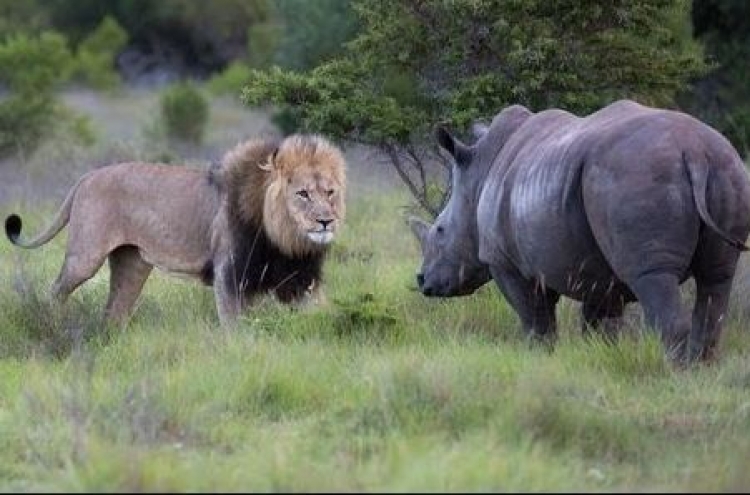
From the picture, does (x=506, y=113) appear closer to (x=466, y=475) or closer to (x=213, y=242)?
(x=213, y=242)

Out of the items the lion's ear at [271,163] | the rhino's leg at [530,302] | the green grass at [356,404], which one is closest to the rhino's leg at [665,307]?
the green grass at [356,404]

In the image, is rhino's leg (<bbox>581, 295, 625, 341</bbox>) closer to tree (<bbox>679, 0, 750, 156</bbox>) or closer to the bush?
tree (<bbox>679, 0, 750, 156</bbox>)

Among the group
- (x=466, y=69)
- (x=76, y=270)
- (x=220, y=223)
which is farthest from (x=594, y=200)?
(x=466, y=69)

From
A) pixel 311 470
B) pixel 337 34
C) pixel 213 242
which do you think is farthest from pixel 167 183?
pixel 337 34

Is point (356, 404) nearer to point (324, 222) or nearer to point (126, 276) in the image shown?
point (324, 222)

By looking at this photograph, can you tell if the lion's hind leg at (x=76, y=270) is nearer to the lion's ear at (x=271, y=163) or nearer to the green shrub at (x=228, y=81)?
the lion's ear at (x=271, y=163)

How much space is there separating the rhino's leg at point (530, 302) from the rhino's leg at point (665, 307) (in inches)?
45.4

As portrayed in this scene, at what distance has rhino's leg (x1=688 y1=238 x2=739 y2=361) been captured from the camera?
831 cm

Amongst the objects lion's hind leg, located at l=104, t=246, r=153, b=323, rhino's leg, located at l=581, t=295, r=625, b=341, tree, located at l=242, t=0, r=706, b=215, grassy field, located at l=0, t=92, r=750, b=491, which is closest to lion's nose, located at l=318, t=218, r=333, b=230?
grassy field, located at l=0, t=92, r=750, b=491

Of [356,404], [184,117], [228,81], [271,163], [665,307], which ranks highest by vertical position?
[271,163]

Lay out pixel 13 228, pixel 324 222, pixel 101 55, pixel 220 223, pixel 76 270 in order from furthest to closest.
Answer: pixel 101 55, pixel 13 228, pixel 76 270, pixel 220 223, pixel 324 222

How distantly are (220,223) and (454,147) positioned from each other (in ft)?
6.24

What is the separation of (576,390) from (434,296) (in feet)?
8.54

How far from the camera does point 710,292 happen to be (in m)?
8.55
